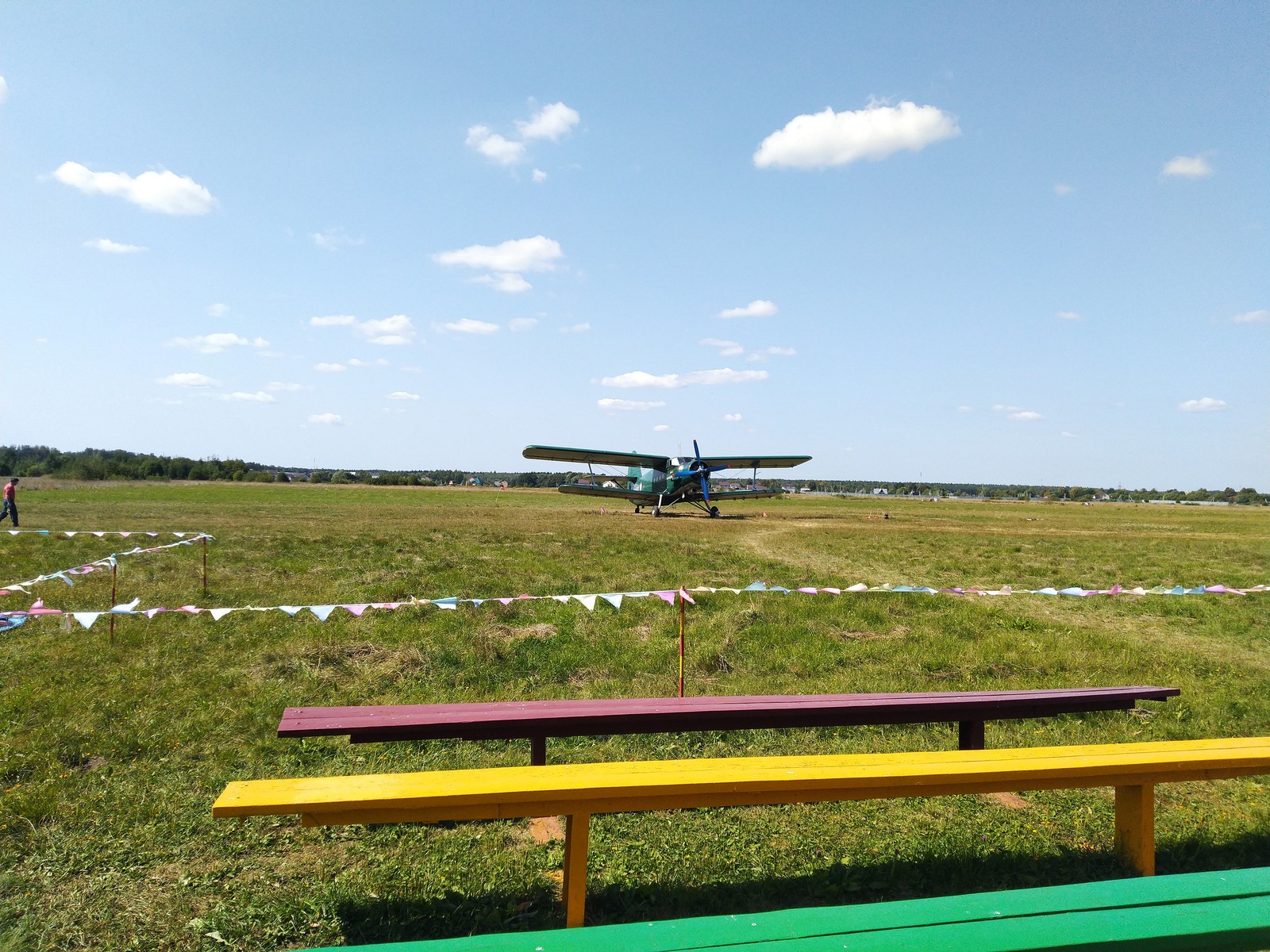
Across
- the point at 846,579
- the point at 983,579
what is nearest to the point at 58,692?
the point at 846,579

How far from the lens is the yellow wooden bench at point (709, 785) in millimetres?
2469

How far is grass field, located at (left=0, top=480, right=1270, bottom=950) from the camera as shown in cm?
298

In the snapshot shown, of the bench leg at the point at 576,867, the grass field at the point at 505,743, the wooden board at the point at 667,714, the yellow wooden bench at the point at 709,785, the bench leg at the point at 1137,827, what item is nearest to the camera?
the yellow wooden bench at the point at 709,785

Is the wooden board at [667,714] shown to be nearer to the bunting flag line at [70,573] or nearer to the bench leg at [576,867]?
the bench leg at [576,867]

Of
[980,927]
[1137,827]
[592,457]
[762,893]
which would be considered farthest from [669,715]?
[592,457]

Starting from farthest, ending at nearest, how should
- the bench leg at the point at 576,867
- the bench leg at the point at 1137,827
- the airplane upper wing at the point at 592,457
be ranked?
the airplane upper wing at the point at 592,457
the bench leg at the point at 1137,827
the bench leg at the point at 576,867

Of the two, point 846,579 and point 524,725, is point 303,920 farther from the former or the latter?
point 846,579

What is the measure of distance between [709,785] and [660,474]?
3718 cm

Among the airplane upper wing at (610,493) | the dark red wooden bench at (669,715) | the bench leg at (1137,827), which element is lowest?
the bench leg at (1137,827)

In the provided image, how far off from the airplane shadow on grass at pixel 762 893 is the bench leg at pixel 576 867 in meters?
0.16

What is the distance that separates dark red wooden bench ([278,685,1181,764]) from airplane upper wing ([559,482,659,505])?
3257 centimetres

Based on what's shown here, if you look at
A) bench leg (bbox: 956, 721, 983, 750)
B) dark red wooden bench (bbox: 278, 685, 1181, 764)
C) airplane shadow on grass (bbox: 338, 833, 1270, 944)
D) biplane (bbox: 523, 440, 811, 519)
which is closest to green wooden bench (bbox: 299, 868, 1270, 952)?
airplane shadow on grass (bbox: 338, 833, 1270, 944)

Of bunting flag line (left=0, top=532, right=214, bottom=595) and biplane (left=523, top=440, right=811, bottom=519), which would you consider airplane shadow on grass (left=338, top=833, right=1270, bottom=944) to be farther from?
biplane (left=523, top=440, right=811, bottom=519)

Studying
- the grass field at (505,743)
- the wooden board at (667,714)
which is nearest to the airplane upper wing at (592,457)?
the grass field at (505,743)
